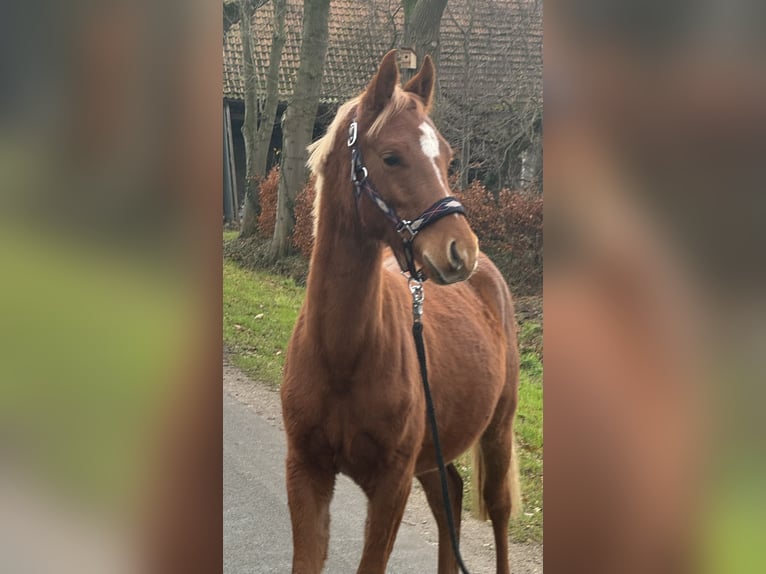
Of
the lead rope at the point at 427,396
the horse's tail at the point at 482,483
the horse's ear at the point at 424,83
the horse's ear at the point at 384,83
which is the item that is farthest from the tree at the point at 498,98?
the horse's tail at the point at 482,483

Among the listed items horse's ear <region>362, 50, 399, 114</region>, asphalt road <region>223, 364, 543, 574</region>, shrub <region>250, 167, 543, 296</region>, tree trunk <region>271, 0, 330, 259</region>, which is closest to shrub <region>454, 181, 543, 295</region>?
shrub <region>250, 167, 543, 296</region>

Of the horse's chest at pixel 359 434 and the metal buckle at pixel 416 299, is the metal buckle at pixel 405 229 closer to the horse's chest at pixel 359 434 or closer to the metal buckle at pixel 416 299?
the metal buckle at pixel 416 299

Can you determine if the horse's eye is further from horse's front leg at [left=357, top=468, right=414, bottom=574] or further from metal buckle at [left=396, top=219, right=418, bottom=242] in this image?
horse's front leg at [left=357, top=468, right=414, bottom=574]

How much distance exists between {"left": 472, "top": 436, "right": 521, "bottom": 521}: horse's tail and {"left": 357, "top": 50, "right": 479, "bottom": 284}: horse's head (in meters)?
0.66

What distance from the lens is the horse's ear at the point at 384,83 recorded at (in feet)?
5.58

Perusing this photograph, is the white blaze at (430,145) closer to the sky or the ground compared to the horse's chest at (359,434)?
closer to the sky

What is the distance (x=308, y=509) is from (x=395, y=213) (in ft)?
2.67

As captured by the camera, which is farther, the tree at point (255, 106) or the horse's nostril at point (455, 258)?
the tree at point (255, 106)

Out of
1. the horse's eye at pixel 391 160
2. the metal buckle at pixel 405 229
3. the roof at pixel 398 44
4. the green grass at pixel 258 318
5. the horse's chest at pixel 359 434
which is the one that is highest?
the roof at pixel 398 44

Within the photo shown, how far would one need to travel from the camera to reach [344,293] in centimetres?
184
